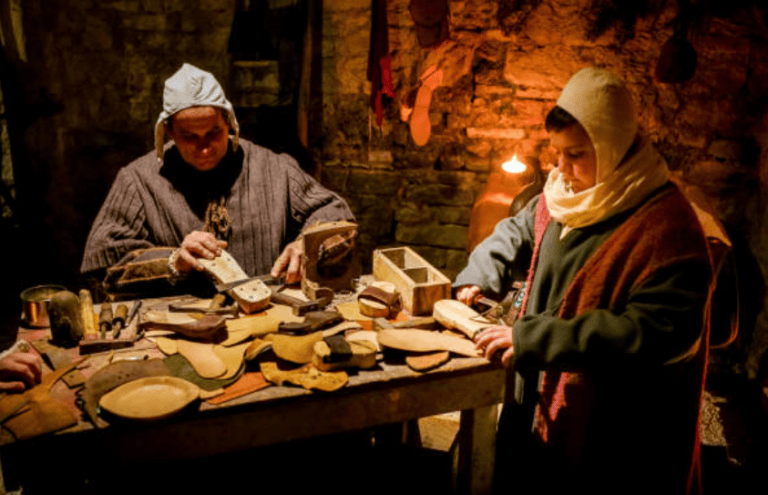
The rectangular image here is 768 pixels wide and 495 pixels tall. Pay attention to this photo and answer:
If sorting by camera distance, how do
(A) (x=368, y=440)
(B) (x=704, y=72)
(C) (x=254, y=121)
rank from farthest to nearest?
(C) (x=254, y=121), (B) (x=704, y=72), (A) (x=368, y=440)

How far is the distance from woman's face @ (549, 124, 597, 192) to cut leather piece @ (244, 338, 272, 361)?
1242mm

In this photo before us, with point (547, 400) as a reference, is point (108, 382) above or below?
above

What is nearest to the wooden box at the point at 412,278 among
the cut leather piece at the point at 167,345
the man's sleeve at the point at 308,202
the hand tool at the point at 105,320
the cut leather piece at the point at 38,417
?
the man's sleeve at the point at 308,202

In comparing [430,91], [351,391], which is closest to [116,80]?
[430,91]

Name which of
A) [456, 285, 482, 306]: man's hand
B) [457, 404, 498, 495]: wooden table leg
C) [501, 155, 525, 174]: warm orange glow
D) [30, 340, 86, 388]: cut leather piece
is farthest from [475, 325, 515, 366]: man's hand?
[501, 155, 525, 174]: warm orange glow

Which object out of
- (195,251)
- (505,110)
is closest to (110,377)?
(195,251)

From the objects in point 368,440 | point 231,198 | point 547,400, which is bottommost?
point 368,440

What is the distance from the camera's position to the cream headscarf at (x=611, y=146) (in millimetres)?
1847

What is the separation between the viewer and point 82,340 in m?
2.05

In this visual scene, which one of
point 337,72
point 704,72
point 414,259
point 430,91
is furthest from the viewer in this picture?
point 337,72

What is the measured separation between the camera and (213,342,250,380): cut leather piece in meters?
1.87

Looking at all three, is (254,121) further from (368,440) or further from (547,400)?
(547,400)

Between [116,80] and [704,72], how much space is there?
5.64 m

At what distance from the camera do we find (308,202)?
319cm
